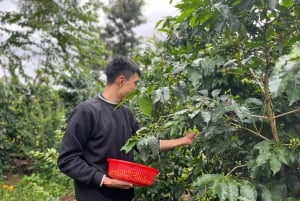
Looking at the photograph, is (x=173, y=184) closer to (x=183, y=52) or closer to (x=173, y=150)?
(x=173, y=150)

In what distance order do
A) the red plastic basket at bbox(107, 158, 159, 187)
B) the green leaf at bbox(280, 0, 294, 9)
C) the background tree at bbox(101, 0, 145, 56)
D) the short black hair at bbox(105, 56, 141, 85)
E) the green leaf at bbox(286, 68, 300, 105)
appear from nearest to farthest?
the green leaf at bbox(286, 68, 300, 105) → the green leaf at bbox(280, 0, 294, 9) → the red plastic basket at bbox(107, 158, 159, 187) → the short black hair at bbox(105, 56, 141, 85) → the background tree at bbox(101, 0, 145, 56)

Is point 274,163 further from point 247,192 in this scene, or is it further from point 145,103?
point 145,103

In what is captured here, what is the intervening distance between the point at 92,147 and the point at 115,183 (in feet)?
0.83

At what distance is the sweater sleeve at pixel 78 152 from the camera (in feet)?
7.62

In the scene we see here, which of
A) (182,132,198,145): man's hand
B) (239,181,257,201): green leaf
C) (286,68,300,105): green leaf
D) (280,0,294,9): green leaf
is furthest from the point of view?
(182,132,198,145): man's hand

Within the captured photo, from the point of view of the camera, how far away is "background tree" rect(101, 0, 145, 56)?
78.4 ft

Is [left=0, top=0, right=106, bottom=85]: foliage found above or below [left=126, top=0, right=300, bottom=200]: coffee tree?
above

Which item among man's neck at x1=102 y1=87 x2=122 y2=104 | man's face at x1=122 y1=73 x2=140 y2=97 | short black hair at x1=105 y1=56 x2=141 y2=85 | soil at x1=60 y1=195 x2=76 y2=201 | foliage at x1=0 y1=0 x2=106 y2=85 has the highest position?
foliage at x1=0 y1=0 x2=106 y2=85

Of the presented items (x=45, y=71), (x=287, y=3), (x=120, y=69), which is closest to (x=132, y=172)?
(x=120, y=69)

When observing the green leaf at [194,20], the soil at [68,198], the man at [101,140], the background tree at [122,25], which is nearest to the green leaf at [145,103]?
the green leaf at [194,20]

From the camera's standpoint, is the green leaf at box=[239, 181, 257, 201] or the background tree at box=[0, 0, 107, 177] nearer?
the green leaf at box=[239, 181, 257, 201]

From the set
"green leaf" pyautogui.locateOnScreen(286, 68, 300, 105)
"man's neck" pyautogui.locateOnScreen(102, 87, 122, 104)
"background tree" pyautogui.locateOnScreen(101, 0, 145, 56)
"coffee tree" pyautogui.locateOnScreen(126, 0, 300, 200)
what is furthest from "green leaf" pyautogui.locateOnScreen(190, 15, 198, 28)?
"background tree" pyautogui.locateOnScreen(101, 0, 145, 56)

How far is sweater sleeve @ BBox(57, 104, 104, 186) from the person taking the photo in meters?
2.32

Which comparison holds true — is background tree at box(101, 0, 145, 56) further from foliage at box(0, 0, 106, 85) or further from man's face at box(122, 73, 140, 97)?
man's face at box(122, 73, 140, 97)
